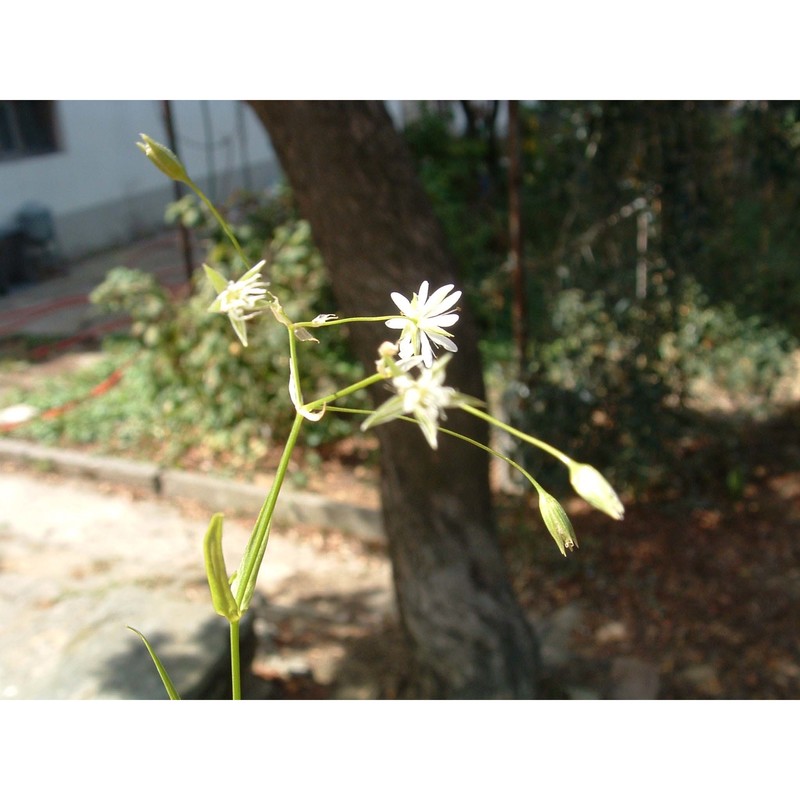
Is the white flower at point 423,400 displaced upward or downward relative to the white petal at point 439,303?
downward

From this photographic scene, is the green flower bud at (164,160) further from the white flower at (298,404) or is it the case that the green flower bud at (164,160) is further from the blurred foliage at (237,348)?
the blurred foliage at (237,348)

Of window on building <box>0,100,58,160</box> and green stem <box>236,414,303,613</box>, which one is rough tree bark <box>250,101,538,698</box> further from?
window on building <box>0,100,58,160</box>

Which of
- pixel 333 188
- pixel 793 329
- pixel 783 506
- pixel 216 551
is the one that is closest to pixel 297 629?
pixel 333 188

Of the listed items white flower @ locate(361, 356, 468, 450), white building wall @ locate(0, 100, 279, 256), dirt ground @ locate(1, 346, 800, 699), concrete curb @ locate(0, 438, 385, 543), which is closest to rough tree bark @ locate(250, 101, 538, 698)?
dirt ground @ locate(1, 346, 800, 699)

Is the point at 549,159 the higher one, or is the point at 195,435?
the point at 549,159

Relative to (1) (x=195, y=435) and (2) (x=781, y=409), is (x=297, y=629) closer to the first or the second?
(1) (x=195, y=435)

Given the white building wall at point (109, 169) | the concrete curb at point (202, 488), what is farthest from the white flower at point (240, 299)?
the white building wall at point (109, 169)
